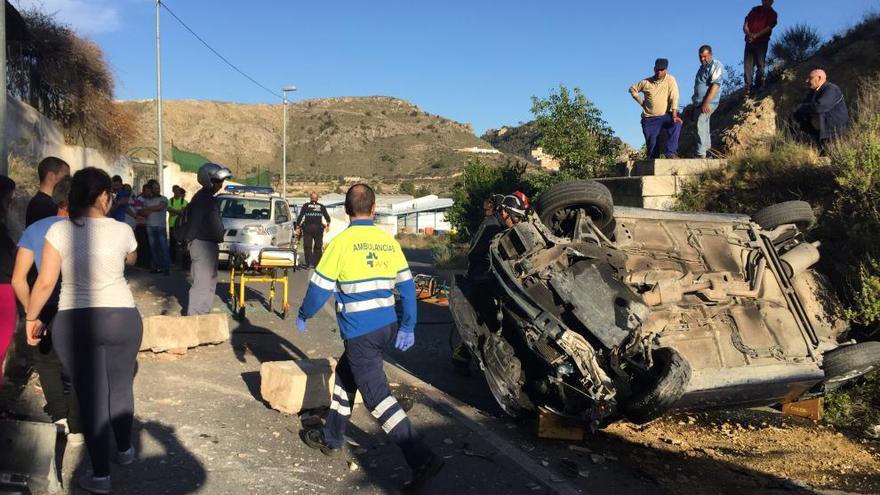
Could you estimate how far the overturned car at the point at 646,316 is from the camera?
15.8 feet

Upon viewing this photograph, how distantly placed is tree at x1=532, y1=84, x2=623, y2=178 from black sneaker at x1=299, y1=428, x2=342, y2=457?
9571mm

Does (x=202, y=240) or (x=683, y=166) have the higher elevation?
(x=683, y=166)

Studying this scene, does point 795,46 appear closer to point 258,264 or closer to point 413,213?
point 258,264

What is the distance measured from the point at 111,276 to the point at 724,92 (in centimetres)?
1597

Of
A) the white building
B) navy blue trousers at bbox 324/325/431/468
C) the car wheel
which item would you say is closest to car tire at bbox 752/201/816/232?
the car wheel

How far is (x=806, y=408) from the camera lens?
20.0 ft

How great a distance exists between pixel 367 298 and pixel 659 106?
7.96 meters

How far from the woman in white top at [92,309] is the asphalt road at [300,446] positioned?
0.53 meters

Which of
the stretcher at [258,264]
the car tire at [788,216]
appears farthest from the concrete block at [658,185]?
the stretcher at [258,264]

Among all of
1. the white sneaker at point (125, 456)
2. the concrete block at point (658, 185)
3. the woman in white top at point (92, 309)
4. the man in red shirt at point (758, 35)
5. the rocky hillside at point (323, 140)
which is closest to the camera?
the woman in white top at point (92, 309)

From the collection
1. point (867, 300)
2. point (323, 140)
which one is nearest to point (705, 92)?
point (867, 300)

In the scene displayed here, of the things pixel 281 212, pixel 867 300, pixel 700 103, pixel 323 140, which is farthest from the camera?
pixel 323 140

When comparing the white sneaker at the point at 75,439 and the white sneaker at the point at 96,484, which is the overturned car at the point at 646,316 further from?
the white sneaker at the point at 75,439

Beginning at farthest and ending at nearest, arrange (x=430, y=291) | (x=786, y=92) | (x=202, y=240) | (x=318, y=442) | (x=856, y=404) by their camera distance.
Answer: (x=786, y=92) < (x=430, y=291) < (x=202, y=240) < (x=856, y=404) < (x=318, y=442)
